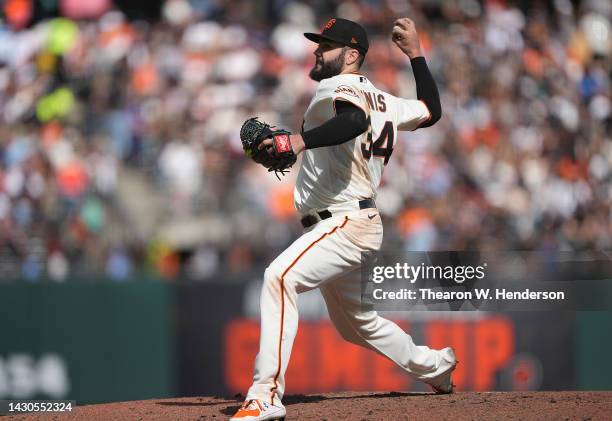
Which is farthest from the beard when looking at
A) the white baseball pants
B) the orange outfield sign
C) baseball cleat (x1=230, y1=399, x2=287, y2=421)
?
the orange outfield sign

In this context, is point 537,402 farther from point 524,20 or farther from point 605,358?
point 524,20

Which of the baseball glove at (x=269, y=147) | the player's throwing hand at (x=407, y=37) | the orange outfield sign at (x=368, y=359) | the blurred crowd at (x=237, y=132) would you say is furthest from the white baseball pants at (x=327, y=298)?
the blurred crowd at (x=237, y=132)

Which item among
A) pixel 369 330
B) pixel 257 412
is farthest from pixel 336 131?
pixel 257 412

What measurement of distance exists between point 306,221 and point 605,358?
14.9 ft

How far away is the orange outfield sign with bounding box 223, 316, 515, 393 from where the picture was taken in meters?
8.48

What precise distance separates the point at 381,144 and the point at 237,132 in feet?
19.9

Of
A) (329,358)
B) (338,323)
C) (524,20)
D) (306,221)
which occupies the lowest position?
(329,358)

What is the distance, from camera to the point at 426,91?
5.17 meters

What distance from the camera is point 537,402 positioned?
16.6 ft

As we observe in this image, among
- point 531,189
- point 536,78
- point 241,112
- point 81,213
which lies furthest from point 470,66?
point 81,213

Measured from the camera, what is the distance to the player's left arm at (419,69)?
515cm

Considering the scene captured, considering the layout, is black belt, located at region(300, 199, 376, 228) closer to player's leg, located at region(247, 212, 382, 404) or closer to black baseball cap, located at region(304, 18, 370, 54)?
player's leg, located at region(247, 212, 382, 404)

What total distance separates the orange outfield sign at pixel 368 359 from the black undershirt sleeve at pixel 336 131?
437 centimetres

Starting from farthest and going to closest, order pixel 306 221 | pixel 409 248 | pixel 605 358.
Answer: pixel 409 248, pixel 605 358, pixel 306 221
